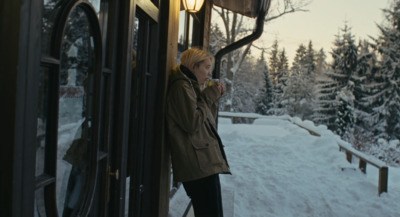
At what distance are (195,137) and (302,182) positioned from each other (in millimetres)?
4057

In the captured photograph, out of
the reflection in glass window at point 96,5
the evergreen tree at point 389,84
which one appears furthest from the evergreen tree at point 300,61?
the reflection in glass window at point 96,5

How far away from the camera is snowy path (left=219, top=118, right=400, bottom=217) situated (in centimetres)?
456

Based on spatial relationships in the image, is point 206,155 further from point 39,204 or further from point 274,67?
point 274,67

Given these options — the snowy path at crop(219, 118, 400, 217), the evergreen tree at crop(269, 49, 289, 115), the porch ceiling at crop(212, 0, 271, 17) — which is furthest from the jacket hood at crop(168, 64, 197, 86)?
the evergreen tree at crop(269, 49, 289, 115)

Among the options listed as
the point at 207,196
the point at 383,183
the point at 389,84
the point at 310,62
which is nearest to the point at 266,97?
the point at 310,62

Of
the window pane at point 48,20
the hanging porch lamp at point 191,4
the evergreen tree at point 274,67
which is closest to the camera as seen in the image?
the window pane at point 48,20

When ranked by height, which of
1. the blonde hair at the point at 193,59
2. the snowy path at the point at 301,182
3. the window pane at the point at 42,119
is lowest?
the snowy path at the point at 301,182

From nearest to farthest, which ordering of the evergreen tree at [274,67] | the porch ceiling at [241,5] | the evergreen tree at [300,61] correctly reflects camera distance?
the porch ceiling at [241,5] < the evergreen tree at [300,61] < the evergreen tree at [274,67]

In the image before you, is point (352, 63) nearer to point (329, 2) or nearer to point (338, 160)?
point (329, 2)

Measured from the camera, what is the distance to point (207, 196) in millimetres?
2348

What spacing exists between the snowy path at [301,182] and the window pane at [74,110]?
121 inches

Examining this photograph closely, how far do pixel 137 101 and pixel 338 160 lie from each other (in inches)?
233

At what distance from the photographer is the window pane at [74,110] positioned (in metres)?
1.22

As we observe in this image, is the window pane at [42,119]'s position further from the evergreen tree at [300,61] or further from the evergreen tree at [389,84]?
the evergreen tree at [300,61]
